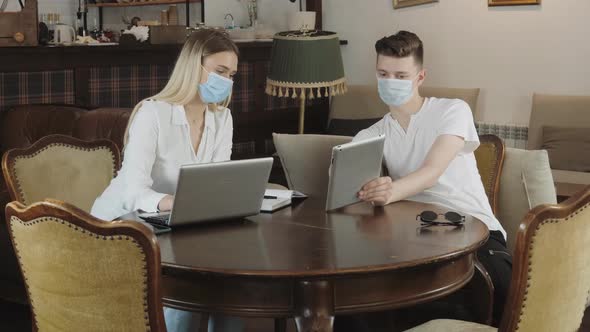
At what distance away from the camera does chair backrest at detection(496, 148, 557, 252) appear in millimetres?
3348

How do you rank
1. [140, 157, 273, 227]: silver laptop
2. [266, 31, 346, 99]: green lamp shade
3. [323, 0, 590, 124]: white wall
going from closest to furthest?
[140, 157, 273, 227]: silver laptop, [266, 31, 346, 99]: green lamp shade, [323, 0, 590, 124]: white wall

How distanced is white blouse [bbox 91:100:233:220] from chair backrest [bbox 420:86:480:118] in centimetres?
314

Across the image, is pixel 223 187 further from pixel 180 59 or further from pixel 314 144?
pixel 314 144

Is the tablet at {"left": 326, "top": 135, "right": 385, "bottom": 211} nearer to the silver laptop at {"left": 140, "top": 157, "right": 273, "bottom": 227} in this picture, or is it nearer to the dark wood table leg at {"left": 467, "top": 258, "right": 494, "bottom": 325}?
the silver laptop at {"left": 140, "top": 157, "right": 273, "bottom": 227}

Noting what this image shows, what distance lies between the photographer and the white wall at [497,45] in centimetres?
557

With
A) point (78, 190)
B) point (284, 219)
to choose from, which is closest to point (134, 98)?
point (78, 190)

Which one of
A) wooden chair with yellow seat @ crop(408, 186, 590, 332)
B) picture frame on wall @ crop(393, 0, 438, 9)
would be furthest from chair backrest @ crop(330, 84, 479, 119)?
wooden chair with yellow seat @ crop(408, 186, 590, 332)

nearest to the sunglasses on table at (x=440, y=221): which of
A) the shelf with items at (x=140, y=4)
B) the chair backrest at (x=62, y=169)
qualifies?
the chair backrest at (x=62, y=169)

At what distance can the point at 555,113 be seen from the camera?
18.0 feet

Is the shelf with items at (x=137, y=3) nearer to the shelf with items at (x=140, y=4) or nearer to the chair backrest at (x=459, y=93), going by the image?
the shelf with items at (x=140, y=4)

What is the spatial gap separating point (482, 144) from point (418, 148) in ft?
1.33

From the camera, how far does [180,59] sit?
2.96 meters

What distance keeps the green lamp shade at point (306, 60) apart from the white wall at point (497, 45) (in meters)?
1.23

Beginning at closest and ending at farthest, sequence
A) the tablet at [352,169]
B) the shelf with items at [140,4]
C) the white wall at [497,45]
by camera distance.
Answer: the tablet at [352,169] → the white wall at [497,45] → the shelf with items at [140,4]
